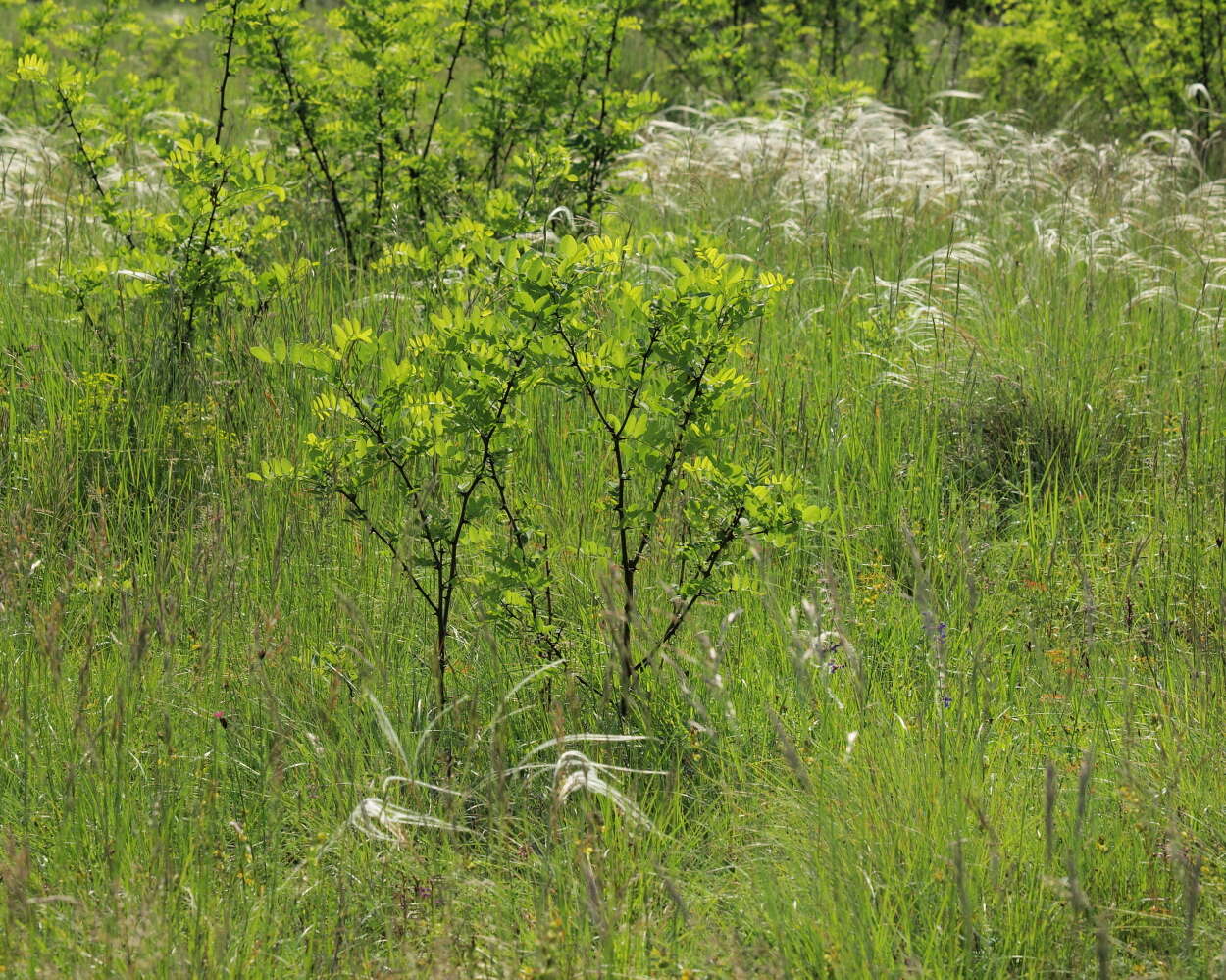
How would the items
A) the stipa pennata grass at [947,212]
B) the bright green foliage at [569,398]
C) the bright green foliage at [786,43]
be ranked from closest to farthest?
the bright green foliage at [569,398], the stipa pennata grass at [947,212], the bright green foliage at [786,43]

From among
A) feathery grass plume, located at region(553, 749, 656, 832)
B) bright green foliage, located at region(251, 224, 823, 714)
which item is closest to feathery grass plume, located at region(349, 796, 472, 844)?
feathery grass plume, located at region(553, 749, 656, 832)

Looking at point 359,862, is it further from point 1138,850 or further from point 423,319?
point 423,319

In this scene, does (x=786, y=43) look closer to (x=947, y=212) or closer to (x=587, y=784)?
(x=947, y=212)

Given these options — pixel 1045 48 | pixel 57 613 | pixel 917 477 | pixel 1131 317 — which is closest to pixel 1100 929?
pixel 57 613

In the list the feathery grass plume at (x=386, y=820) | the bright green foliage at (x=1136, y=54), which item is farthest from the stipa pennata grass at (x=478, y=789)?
the bright green foliage at (x=1136, y=54)

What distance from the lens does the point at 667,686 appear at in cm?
248

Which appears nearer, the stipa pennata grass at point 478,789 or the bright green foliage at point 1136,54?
the stipa pennata grass at point 478,789

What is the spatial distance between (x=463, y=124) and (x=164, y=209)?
3918 millimetres

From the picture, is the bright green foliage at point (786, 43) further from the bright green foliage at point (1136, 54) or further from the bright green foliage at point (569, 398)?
the bright green foliage at point (569, 398)

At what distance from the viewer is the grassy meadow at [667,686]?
1829 mm

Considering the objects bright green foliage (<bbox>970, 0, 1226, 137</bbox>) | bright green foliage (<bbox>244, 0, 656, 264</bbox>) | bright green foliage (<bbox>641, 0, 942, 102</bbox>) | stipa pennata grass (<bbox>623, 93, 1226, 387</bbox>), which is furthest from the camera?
bright green foliage (<bbox>641, 0, 942, 102</bbox>)

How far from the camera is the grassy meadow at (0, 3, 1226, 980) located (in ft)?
6.00

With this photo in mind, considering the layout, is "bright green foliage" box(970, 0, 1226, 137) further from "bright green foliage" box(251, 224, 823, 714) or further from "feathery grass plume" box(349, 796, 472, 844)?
"feathery grass plume" box(349, 796, 472, 844)

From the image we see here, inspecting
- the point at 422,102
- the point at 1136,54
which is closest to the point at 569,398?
the point at 422,102
